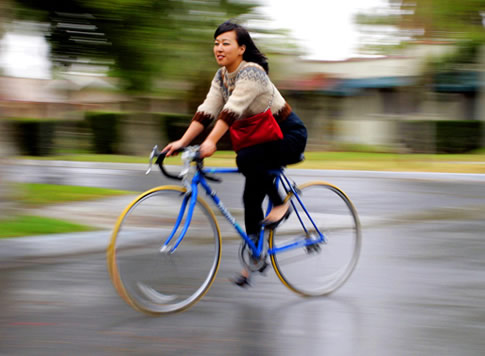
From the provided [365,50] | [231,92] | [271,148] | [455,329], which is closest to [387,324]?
[455,329]

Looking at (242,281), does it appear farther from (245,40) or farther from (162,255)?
(245,40)

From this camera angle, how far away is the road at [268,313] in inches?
150

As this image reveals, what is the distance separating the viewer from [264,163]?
4.64m

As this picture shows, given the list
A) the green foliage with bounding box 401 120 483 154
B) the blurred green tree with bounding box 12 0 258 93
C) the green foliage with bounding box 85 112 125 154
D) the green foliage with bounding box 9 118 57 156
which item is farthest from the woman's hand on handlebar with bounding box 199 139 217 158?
the green foliage with bounding box 9 118 57 156

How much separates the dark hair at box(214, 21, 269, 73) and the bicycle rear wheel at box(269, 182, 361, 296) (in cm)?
99

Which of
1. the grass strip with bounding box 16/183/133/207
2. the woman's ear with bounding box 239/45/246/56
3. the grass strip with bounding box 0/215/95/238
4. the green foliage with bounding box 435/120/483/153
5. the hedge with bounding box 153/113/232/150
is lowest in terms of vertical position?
the green foliage with bounding box 435/120/483/153

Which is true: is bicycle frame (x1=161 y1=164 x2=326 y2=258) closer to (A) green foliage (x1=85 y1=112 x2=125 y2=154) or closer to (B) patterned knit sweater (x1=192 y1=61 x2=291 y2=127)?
(B) patterned knit sweater (x1=192 y1=61 x2=291 y2=127)

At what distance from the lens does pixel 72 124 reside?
3008 cm

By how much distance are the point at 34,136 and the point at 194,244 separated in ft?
82.7

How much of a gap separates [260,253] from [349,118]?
27.9 metres

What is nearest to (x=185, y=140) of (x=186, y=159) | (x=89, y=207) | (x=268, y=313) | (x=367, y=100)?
(x=186, y=159)

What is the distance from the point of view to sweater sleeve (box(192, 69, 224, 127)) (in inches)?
180

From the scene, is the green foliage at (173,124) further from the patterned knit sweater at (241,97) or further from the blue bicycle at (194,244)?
the patterned knit sweater at (241,97)

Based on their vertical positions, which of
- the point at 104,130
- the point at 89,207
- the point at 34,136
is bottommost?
the point at 34,136
